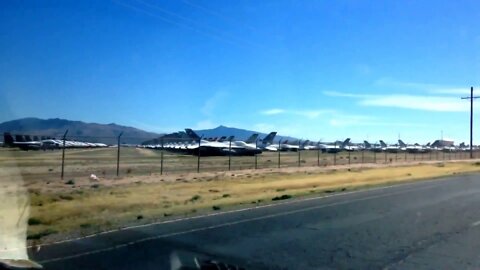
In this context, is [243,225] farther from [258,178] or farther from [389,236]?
[258,178]

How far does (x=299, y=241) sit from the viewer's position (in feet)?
36.1

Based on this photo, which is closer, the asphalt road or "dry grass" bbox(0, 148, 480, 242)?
the asphalt road

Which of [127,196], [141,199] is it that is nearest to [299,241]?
[141,199]

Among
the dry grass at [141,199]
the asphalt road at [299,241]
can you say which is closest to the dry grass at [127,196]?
the dry grass at [141,199]

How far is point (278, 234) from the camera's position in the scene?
11836 mm

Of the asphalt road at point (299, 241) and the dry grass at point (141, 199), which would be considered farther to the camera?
the dry grass at point (141, 199)

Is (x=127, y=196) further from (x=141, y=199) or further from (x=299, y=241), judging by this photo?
(x=299, y=241)

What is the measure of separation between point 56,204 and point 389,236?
32.7 ft

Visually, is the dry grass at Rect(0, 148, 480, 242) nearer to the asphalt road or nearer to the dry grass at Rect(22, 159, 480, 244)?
the dry grass at Rect(22, 159, 480, 244)

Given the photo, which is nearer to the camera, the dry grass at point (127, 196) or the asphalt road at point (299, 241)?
the asphalt road at point (299, 241)

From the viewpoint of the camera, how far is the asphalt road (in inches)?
351

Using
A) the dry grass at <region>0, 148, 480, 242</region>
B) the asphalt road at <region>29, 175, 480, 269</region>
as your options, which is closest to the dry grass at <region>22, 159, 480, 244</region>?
the dry grass at <region>0, 148, 480, 242</region>

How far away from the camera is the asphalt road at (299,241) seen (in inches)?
351

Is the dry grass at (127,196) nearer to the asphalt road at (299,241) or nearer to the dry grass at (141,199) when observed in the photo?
the dry grass at (141,199)
